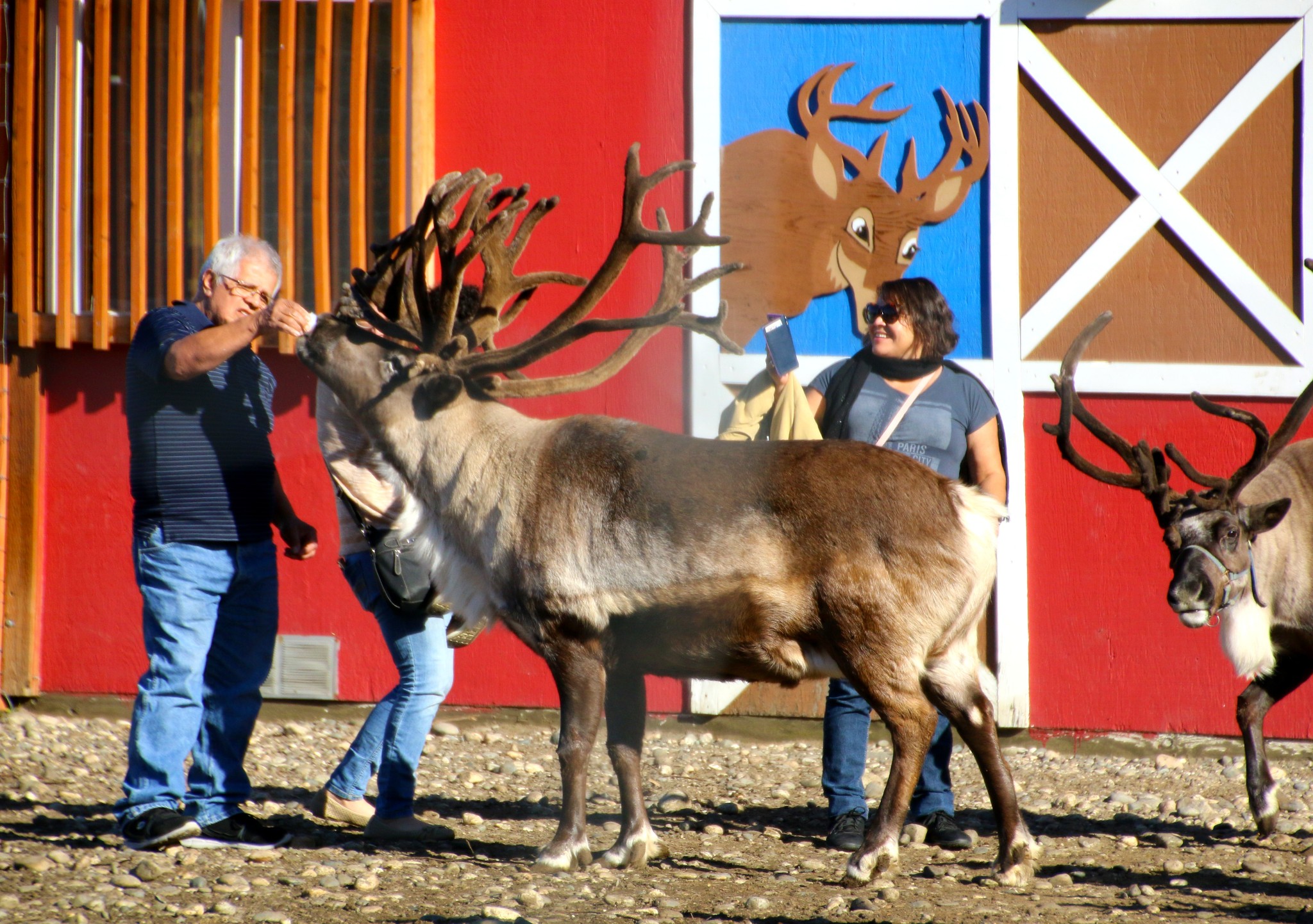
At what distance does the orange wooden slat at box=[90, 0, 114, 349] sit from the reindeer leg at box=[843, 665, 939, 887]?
4534mm

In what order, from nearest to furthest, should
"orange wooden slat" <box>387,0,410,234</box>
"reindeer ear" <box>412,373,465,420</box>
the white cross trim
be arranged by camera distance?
"reindeer ear" <box>412,373,465,420</box> → the white cross trim → "orange wooden slat" <box>387,0,410,234</box>

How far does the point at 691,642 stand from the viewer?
4.08 meters

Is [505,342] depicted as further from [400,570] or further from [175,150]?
[400,570]

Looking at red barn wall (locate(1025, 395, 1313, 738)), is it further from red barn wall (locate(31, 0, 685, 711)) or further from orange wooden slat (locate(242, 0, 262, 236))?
orange wooden slat (locate(242, 0, 262, 236))

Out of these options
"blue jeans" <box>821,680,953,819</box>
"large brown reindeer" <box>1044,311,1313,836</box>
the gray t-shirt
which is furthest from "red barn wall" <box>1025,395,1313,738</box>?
"blue jeans" <box>821,680,953,819</box>

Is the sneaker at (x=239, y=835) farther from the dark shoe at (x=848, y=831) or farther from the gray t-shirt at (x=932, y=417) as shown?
the gray t-shirt at (x=932, y=417)

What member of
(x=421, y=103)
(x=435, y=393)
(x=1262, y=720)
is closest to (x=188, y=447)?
(x=435, y=393)

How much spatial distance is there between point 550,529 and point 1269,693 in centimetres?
319

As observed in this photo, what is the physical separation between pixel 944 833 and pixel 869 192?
3238 mm

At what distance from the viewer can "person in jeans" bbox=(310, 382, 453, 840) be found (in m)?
4.46

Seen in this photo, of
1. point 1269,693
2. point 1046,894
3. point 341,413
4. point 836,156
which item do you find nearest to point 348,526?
point 341,413

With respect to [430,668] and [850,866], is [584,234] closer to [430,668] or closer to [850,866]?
[430,668]

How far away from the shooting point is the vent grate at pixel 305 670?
6.57 metres

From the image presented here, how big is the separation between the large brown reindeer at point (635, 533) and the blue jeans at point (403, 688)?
0.34 m
